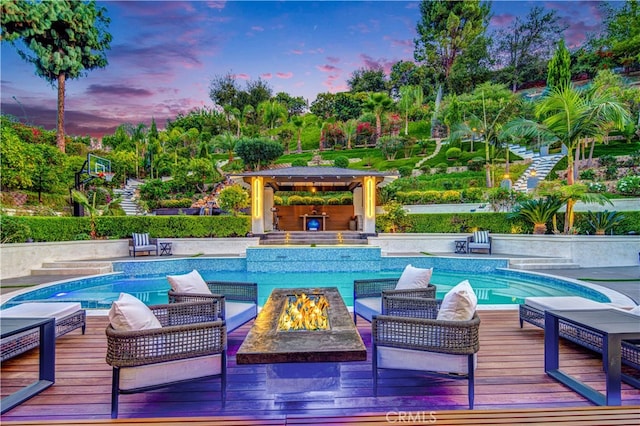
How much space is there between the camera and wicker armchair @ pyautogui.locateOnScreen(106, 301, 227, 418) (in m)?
2.35

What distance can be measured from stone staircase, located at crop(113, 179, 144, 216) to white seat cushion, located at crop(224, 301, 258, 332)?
18284 mm

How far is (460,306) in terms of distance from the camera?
2.71 m

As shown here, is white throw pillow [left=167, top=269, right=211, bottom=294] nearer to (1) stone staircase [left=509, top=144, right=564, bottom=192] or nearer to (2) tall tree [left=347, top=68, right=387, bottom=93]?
(1) stone staircase [left=509, top=144, right=564, bottom=192]

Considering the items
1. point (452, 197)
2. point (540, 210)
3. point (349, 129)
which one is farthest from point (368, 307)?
point (349, 129)

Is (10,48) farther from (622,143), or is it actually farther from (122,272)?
(622,143)

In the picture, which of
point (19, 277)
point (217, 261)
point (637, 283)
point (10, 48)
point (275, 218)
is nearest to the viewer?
point (637, 283)

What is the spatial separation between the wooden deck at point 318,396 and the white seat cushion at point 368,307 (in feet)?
2.88

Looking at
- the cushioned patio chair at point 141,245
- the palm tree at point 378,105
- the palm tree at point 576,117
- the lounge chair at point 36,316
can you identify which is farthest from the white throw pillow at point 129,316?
the palm tree at point 378,105

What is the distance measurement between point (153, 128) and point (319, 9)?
20147mm

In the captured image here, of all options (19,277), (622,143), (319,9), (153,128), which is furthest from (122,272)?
(622,143)

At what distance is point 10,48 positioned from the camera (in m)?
19.5

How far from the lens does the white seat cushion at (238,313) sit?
3.70 m

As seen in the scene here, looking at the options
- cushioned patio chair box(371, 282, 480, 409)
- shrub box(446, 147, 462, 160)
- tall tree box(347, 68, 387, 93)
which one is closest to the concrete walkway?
cushioned patio chair box(371, 282, 480, 409)

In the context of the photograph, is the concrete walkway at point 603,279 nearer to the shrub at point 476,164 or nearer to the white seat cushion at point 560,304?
the white seat cushion at point 560,304
